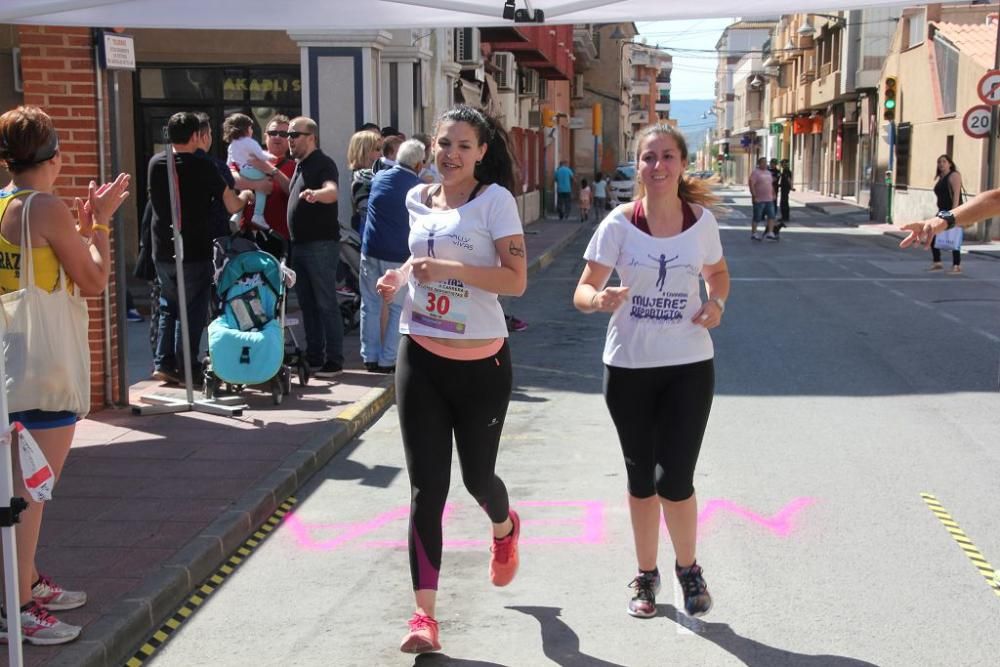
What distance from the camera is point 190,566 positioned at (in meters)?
5.23

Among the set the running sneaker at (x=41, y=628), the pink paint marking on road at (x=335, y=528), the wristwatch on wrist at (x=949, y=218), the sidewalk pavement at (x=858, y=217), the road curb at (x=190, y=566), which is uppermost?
the wristwatch on wrist at (x=949, y=218)

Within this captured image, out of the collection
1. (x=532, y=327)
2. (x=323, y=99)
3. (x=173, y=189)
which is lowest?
(x=532, y=327)

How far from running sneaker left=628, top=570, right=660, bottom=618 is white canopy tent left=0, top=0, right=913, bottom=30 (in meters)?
2.98

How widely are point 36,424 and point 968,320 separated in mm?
11771

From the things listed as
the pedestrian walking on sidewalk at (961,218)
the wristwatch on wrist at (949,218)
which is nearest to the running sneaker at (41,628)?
the pedestrian walking on sidewalk at (961,218)

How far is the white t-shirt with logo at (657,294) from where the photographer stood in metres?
4.63

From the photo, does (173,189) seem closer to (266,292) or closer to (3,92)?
(266,292)

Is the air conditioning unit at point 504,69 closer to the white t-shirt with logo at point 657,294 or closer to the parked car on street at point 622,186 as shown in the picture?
the parked car on street at point 622,186

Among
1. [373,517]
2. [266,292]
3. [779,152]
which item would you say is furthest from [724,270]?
[779,152]

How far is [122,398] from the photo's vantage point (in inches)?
335

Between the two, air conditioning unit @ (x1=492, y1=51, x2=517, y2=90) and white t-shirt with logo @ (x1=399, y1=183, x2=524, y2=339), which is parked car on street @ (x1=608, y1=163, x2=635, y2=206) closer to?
air conditioning unit @ (x1=492, y1=51, x2=517, y2=90)

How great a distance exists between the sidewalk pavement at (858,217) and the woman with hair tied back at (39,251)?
2114 cm

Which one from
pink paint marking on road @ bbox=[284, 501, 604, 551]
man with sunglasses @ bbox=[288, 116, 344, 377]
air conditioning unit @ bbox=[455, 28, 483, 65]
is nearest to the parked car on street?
air conditioning unit @ bbox=[455, 28, 483, 65]

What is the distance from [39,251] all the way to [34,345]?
13.1 inches
